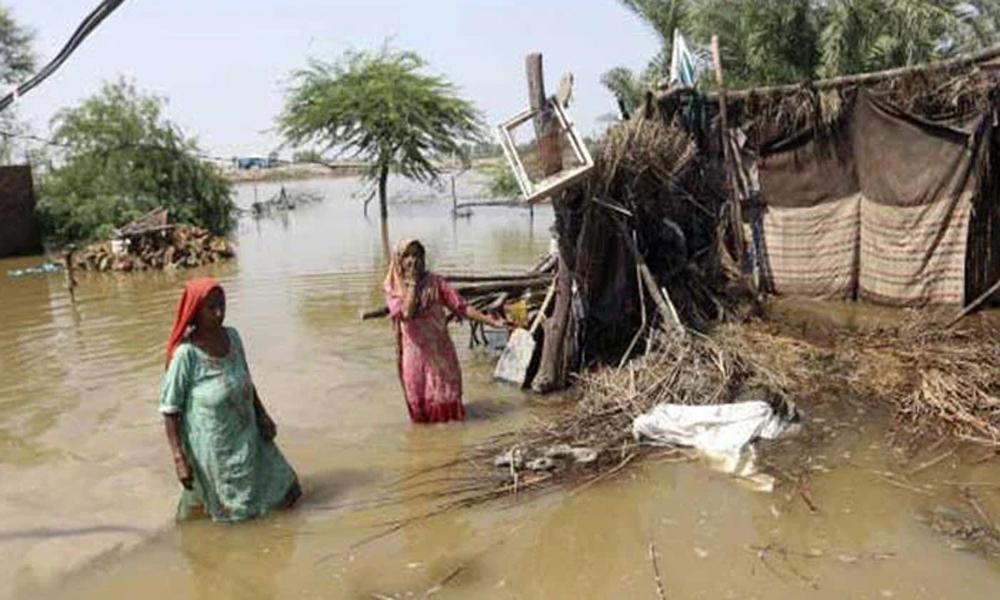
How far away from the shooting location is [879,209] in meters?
9.43

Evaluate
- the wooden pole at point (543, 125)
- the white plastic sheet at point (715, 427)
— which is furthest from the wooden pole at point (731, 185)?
the white plastic sheet at point (715, 427)

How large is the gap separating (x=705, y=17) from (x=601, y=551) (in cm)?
1694

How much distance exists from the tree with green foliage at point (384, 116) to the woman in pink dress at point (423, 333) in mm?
20451

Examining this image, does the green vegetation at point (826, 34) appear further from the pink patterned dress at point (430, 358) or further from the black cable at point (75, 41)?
the black cable at point (75, 41)

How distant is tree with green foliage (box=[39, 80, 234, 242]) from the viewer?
74.6 ft

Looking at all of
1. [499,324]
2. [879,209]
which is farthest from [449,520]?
[879,209]

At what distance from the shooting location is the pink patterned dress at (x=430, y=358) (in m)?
6.39

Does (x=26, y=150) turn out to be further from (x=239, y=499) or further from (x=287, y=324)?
(x=239, y=499)

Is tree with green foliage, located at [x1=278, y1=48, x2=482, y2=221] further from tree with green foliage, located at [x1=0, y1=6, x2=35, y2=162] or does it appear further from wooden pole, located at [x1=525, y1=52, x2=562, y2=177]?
wooden pole, located at [x1=525, y1=52, x2=562, y2=177]

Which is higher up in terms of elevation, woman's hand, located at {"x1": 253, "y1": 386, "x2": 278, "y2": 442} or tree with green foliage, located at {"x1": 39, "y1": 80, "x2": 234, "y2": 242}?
tree with green foliage, located at {"x1": 39, "y1": 80, "x2": 234, "y2": 242}

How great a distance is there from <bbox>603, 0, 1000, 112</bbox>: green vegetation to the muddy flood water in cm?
1142

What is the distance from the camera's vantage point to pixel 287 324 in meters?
11.4

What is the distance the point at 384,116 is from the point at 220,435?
22.5m

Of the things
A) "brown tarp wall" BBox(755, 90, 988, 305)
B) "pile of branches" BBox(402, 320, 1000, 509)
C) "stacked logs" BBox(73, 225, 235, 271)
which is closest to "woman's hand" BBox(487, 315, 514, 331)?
"pile of branches" BBox(402, 320, 1000, 509)
